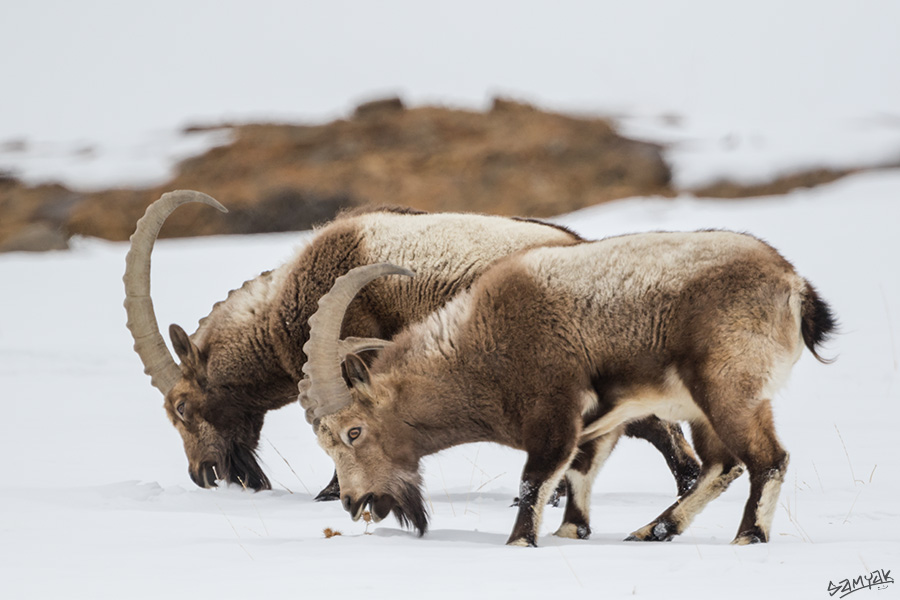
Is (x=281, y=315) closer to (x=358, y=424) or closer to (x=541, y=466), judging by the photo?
(x=358, y=424)

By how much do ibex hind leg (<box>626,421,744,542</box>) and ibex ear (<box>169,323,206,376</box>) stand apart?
3534 millimetres

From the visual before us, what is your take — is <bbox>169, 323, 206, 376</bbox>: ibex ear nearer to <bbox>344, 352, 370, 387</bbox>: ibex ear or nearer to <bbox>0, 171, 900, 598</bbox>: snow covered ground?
<bbox>0, 171, 900, 598</bbox>: snow covered ground

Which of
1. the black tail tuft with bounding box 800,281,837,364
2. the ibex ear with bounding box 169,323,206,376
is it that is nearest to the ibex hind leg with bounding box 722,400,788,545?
the black tail tuft with bounding box 800,281,837,364

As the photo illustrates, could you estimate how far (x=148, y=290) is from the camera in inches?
291

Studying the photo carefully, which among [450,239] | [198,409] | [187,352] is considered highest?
[450,239]

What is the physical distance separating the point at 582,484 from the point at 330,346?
5.18 feet

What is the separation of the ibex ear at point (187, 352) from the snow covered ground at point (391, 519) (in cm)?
87

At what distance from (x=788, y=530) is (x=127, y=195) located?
84.4 feet

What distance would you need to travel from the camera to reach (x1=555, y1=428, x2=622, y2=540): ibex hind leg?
18.7 ft

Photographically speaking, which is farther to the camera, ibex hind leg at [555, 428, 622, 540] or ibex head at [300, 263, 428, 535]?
ibex hind leg at [555, 428, 622, 540]

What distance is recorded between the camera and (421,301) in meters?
6.91

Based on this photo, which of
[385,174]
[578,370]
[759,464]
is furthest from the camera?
[385,174]

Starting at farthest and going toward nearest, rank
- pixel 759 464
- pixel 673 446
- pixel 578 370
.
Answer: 1. pixel 673 446
2. pixel 578 370
3. pixel 759 464

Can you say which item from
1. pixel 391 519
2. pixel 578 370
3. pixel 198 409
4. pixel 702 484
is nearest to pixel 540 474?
pixel 578 370
